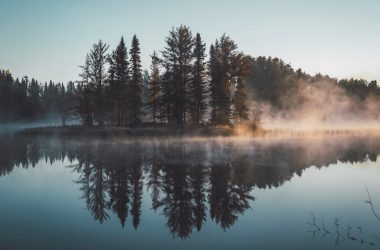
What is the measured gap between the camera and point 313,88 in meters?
119

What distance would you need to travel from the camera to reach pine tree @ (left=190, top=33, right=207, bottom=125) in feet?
175

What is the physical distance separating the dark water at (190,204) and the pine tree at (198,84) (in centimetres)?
3034

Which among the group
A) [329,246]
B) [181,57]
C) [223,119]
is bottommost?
[329,246]

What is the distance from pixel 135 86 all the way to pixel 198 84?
10.2 metres

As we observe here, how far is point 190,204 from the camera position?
1268 cm

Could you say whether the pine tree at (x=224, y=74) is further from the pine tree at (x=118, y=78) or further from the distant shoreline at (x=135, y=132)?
the pine tree at (x=118, y=78)

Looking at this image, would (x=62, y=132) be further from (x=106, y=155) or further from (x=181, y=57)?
(x=106, y=155)

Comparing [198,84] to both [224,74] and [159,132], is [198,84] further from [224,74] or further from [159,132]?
[159,132]

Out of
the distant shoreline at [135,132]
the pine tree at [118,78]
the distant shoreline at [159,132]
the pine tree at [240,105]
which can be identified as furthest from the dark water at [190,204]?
the pine tree at [118,78]

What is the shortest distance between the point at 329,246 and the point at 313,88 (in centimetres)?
11764

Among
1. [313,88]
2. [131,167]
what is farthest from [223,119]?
[313,88]

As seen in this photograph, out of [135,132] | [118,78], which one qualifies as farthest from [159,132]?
[118,78]

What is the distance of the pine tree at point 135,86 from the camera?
5553 centimetres

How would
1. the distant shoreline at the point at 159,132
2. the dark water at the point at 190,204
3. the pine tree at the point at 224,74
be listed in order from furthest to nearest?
the pine tree at the point at 224,74 → the distant shoreline at the point at 159,132 → the dark water at the point at 190,204
